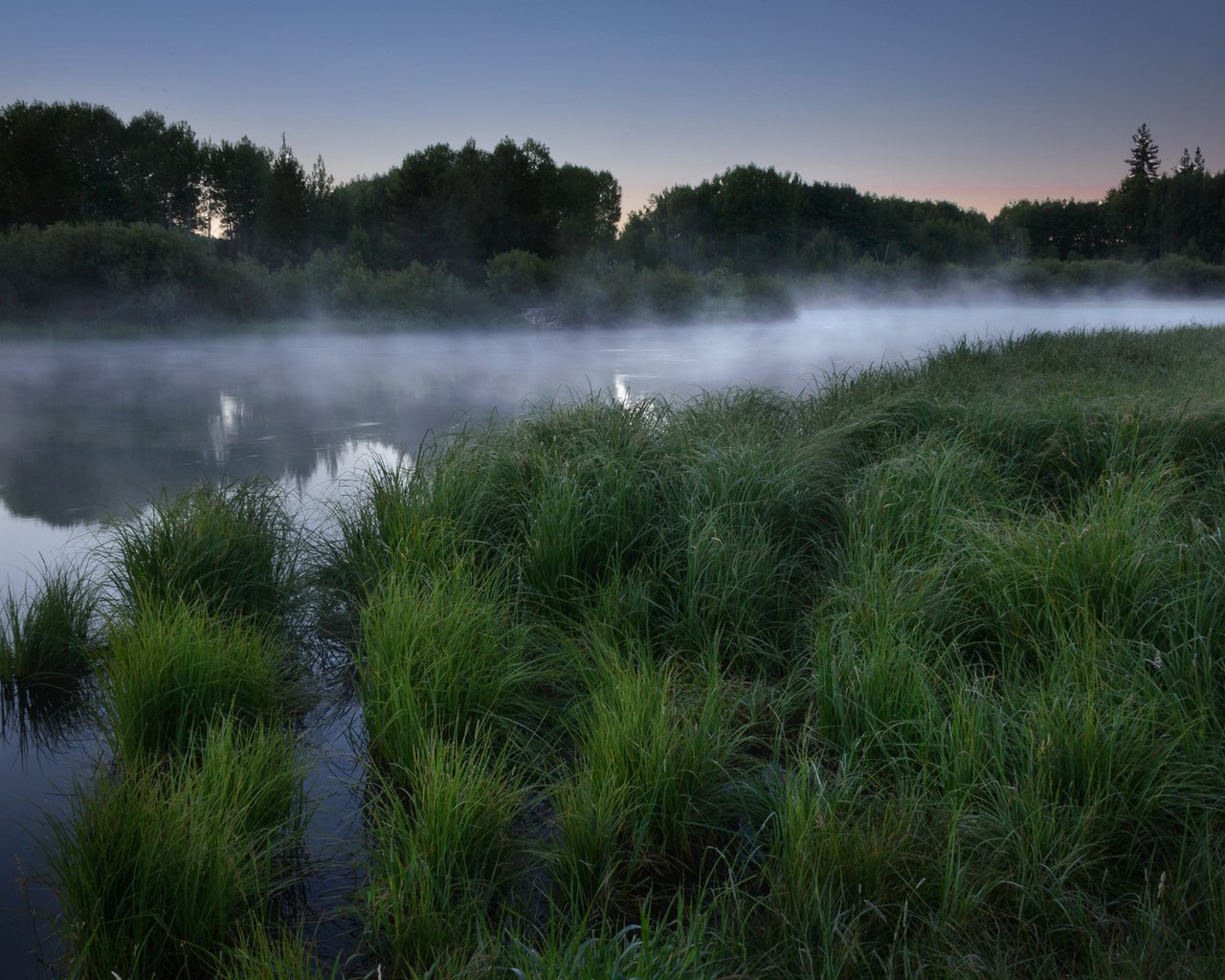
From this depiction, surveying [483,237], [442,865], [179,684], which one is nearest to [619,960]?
[442,865]

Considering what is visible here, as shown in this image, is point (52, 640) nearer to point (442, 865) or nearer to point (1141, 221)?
point (442, 865)

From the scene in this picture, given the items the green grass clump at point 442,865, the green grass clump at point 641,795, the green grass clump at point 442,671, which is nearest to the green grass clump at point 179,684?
the green grass clump at point 442,671

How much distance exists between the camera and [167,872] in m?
2.07

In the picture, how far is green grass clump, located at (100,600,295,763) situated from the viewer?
284 centimetres

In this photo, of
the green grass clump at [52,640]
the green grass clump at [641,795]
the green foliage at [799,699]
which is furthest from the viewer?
the green grass clump at [52,640]

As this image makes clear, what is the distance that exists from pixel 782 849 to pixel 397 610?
1.51 meters

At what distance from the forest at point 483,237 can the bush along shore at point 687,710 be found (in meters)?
20.0

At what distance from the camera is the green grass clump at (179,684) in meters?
2.84

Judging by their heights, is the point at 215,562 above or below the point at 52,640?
above

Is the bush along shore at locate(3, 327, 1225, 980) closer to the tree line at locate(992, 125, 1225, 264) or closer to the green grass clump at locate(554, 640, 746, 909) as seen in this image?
the green grass clump at locate(554, 640, 746, 909)

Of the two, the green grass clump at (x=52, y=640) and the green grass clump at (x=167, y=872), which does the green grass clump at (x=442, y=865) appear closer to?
the green grass clump at (x=167, y=872)

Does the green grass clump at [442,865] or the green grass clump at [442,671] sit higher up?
the green grass clump at [442,671]

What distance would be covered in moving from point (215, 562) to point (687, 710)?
2.23m

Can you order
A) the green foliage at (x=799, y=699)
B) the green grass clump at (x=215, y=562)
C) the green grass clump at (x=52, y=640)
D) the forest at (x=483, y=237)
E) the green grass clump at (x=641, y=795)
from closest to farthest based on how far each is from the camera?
1. the green foliage at (x=799, y=699)
2. the green grass clump at (x=641, y=795)
3. the green grass clump at (x=52, y=640)
4. the green grass clump at (x=215, y=562)
5. the forest at (x=483, y=237)
